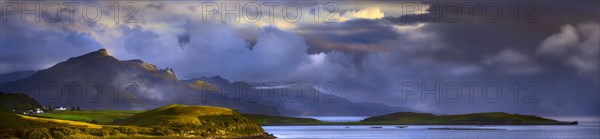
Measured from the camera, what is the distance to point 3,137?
193 metres

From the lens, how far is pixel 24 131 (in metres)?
200

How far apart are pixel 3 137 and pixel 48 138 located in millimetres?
11281

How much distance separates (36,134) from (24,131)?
3.79m

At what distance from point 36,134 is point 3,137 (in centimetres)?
870

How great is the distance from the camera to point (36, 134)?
199 m

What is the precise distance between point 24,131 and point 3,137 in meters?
7.69

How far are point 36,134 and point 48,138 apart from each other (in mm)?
3250

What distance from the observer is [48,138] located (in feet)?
653
